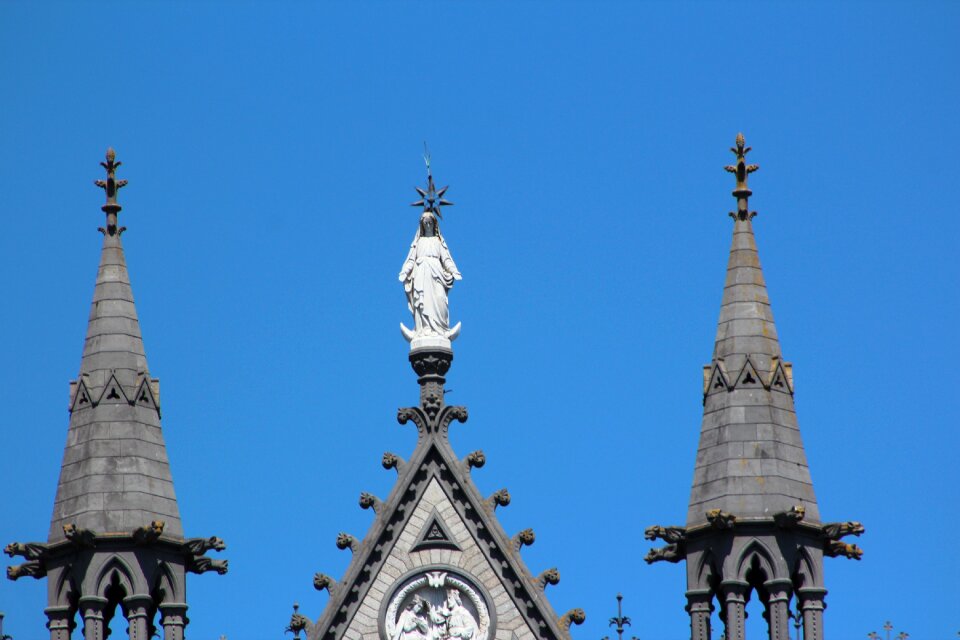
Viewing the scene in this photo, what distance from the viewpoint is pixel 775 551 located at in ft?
225

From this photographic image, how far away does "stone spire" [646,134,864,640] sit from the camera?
68688 mm

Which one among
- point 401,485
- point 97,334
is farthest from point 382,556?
point 97,334

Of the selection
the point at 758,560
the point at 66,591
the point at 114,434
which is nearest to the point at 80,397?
the point at 114,434

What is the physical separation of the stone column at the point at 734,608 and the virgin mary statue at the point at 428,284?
20.7 feet

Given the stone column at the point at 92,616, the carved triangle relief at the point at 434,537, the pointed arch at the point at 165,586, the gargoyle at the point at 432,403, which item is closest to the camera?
the stone column at the point at 92,616

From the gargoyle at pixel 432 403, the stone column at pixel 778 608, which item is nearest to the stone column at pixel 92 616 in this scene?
the gargoyle at pixel 432 403

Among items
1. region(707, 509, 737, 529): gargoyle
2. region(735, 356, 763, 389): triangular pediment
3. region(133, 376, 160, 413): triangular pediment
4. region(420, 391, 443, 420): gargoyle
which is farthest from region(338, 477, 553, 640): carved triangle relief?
region(735, 356, 763, 389): triangular pediment

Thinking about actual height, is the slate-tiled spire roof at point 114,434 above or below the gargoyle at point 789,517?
above

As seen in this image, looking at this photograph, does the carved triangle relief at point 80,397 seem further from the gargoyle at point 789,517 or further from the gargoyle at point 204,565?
the gargoyle at point 789,517

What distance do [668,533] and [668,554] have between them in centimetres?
42

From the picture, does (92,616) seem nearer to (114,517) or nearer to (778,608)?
(114,517)

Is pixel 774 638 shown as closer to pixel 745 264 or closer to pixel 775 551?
pixel 775 551

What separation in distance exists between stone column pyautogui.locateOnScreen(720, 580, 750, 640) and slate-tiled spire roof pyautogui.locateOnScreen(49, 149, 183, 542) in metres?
8.40

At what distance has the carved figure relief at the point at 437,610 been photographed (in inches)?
2741
